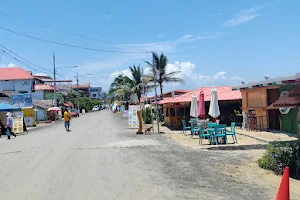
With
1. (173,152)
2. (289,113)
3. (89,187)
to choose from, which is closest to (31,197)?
(89,187)

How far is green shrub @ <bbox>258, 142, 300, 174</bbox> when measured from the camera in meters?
9.44

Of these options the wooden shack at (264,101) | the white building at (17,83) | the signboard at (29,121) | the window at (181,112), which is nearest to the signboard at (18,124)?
the signboard at (29,121)

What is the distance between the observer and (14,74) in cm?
5862

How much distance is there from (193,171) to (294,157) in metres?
2.97

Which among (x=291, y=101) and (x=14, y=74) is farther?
(x=14, y=74)

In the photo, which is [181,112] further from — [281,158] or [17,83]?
[17,83]

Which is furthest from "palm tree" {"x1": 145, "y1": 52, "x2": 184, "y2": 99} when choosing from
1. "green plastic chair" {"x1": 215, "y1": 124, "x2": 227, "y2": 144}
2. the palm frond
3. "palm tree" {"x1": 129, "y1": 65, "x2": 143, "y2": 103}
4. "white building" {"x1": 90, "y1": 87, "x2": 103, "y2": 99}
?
"white building" {"x1": 90, "y1": 87, "x2": 103, "y2": 99}

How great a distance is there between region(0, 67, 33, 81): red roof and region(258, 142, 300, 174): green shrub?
176 ft

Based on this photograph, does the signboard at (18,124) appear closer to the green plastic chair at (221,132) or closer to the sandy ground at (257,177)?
the green plastic chair at (221,132)

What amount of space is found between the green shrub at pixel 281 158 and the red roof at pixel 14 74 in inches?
2109

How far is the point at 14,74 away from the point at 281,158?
2236 inches

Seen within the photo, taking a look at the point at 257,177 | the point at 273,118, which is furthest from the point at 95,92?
the point at 257,177

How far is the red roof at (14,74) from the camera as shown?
5712 cm

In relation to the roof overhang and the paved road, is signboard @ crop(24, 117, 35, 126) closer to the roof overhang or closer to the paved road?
the roof overhang
